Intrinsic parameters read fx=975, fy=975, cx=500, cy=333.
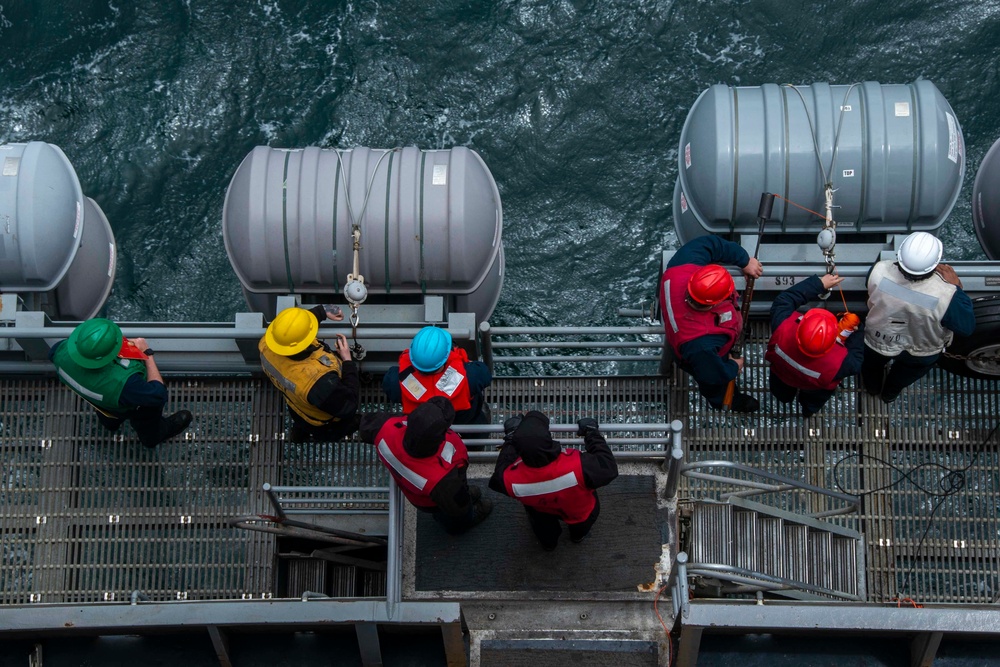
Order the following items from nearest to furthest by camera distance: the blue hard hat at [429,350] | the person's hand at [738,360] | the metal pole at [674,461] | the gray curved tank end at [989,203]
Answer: the metal pole at [674,461]
the blue hard hat at [429,350]
the person's hand at [738,360]
the gray curved tank end at [989,203]

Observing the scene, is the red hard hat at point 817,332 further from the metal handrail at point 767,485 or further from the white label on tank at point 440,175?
the white label on tank at point 440,175

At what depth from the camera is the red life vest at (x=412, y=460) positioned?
248 inches

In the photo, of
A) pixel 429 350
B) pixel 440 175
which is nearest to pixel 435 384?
pixel 429 350

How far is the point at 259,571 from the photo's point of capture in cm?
799

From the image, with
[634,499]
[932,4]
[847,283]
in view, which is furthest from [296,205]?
[932,4]

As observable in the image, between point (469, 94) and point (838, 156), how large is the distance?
498cm

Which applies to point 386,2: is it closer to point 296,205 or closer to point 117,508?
point 296,205

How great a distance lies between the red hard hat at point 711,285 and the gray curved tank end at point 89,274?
5.23m

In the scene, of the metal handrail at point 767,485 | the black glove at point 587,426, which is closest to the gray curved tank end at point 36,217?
the black glove at point 587,426

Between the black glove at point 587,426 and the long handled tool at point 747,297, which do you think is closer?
the black glove at point 587,426

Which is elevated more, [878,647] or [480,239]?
[480,239]

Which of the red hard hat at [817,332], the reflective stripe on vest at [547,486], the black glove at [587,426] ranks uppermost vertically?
the red hard hat at [817,332]

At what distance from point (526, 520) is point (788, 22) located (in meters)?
7.30

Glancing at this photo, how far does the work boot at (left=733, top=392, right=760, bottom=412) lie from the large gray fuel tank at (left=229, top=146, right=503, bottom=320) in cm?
233
